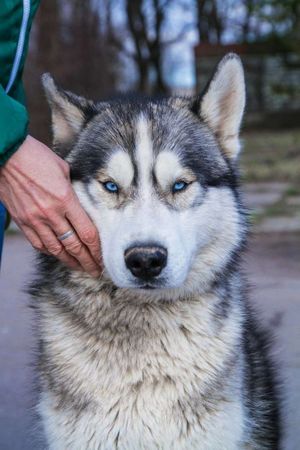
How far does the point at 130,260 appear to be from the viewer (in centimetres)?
276

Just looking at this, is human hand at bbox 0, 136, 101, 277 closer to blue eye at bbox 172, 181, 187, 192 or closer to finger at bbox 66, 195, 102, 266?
finger at bbox 66, 195, 102, 266

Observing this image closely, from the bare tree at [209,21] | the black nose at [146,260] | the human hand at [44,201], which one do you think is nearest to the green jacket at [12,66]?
the human hand at [44,201]

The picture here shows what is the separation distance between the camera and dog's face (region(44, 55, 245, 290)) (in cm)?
281

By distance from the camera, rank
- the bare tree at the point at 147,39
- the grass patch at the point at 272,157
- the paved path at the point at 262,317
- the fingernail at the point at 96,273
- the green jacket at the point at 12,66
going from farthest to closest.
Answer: the bare tree at the point at 147,39 → the grass patch at the point at 272,157 → the paved path at the point at 262,317 → the fingernail at the point at 96,273 → the green jacket at the point at 12,66

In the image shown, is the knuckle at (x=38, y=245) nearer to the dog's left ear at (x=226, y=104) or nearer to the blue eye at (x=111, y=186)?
the blue eye at (x=111, y=186)

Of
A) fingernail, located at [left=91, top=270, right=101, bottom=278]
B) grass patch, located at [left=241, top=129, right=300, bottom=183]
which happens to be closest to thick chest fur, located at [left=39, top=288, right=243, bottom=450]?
fingernail, located at [left=91, top=270, right=101, bottom=278]

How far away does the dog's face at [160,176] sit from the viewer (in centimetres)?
281

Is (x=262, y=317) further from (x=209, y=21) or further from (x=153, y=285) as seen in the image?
(x=209, y=21)

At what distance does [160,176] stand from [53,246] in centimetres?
44

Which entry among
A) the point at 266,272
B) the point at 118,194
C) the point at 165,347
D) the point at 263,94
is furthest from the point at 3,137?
the point at 263,94

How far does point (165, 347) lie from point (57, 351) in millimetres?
406

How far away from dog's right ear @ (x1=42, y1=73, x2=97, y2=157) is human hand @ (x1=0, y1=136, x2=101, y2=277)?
0.92ft

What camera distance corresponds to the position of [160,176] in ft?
9.62

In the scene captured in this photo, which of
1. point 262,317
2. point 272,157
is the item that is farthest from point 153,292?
point 272,157
